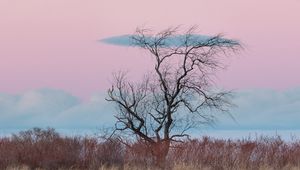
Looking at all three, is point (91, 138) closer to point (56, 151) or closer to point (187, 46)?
point (56, 151)

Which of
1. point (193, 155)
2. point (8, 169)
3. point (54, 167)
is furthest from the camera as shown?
point (193, 155)

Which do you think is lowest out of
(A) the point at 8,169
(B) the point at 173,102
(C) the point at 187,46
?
(A) the point at 8,169

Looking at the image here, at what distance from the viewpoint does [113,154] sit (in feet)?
84.3

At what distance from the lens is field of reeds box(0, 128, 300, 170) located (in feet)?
81.3

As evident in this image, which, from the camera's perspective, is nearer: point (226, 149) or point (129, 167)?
point (129, 167)

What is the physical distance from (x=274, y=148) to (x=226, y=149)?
6.94ft

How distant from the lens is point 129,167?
77.0 feet

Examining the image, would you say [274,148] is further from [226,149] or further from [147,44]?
[147,44]

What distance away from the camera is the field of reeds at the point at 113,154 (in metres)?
24.8

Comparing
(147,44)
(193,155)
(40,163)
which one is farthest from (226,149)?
(40,163)

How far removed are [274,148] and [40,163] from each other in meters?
9.26

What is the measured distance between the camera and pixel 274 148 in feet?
90.8

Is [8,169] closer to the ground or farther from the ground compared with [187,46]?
closer to the ground

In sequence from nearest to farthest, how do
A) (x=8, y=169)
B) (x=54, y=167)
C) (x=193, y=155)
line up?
1. (x=8, y=169)
2. (x=54, y=167)
3. (x=193, y=155)
